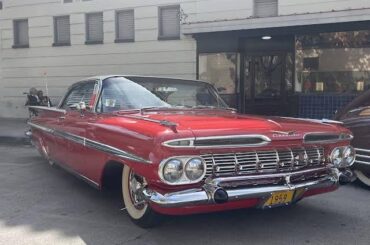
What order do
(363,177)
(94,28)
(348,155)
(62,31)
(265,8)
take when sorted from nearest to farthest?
(348,155) → (363,177) → (265,8) → (94,28) → (62,31)

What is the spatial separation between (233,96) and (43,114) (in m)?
7.71

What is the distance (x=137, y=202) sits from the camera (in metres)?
4.61

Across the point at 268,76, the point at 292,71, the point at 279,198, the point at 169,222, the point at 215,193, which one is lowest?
the point at 169,222

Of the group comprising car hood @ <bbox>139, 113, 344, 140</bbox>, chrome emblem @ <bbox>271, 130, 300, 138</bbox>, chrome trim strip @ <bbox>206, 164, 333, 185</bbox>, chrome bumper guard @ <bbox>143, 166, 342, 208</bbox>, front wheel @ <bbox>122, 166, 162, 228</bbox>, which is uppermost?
car hood @ <bbox>139, 113, 344, 140</bbox>

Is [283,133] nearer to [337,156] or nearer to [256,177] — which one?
[256,177]

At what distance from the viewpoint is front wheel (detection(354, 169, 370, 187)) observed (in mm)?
6469

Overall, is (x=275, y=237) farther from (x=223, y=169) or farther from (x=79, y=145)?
(x=79, y=145)

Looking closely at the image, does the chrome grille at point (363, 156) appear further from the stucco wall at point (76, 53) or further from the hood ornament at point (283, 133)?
the stucco wall at point (76, 53)

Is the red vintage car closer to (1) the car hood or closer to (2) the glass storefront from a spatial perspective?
(1) the car hood

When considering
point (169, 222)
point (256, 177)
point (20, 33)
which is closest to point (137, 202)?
point (169, 222)

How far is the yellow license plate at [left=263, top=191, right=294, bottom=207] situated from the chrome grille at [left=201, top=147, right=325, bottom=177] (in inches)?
8.6

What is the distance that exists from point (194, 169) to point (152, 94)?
1839mm

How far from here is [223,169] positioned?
4090 mm

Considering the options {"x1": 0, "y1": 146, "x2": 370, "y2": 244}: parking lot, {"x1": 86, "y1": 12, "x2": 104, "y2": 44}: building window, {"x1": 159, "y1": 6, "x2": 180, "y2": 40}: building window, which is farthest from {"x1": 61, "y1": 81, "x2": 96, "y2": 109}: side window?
{"x1": 86, "y1": 12, "x2": 104, "y2": 44}: building window
